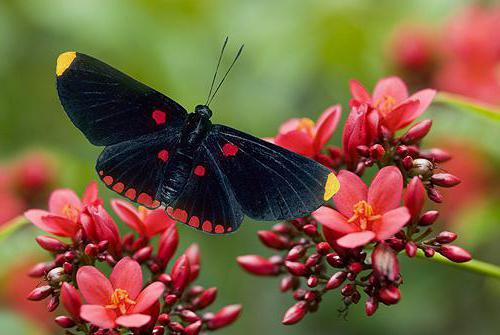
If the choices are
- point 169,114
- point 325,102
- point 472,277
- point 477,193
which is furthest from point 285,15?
point 169,114

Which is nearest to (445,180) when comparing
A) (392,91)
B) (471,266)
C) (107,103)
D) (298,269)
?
(471,266)

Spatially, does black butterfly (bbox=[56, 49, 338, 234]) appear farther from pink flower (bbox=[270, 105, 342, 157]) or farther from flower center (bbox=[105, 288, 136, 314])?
flower center (bbox=[105, 288, 136, 314])

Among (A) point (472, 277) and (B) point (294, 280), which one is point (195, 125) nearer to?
(B) point (294, 280)

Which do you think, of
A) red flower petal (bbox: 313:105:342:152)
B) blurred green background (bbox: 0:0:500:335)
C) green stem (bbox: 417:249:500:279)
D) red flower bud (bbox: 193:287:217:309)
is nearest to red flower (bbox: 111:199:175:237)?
red flower bud (bbox: 193:287:217:309)

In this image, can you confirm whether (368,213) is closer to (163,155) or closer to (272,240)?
(272,240)

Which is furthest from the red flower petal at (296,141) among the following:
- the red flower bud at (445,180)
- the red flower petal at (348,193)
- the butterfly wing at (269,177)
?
the red flower bud at (445,180)

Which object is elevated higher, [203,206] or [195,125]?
[195,125]
